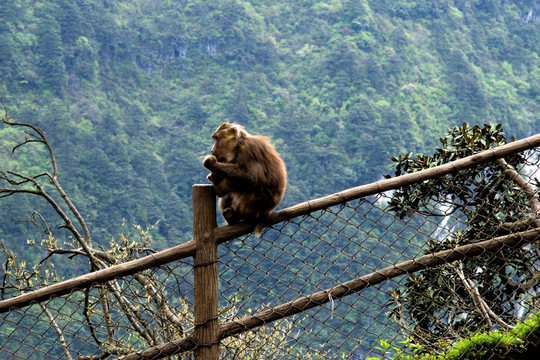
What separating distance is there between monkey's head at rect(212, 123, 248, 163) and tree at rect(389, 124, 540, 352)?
104 cm

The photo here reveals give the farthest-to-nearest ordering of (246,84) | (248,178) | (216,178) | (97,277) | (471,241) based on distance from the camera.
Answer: (246,84), (216,178), (248,178), (471,241), (97,277)

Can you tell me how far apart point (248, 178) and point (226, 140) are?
516 mm

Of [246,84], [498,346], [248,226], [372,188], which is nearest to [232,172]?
[248,226]

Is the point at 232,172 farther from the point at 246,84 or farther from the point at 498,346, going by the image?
the point at 246,84

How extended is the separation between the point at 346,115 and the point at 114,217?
23.0 metres

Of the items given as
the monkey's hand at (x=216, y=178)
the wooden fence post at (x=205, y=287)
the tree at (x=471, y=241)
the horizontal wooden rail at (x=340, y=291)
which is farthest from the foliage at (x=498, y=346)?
the monkey's hand at (x=216, y=178)

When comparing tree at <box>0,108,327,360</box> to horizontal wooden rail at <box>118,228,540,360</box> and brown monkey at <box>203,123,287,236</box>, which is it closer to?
horizontal wooden rail at <box>118,228,540,360</box>

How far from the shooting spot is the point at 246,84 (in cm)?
6209

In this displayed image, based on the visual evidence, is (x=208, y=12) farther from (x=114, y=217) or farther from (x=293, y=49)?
(x=114, y=217)

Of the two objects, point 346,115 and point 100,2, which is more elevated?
point 100,2

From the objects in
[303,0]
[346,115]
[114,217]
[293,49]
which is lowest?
[114,217]

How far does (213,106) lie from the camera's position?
58.4 metres

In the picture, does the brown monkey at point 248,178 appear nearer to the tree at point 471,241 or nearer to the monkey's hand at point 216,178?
the monkey's hand at point 216,178

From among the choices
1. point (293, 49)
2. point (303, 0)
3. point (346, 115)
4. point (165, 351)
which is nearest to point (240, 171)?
point (165, 351)
